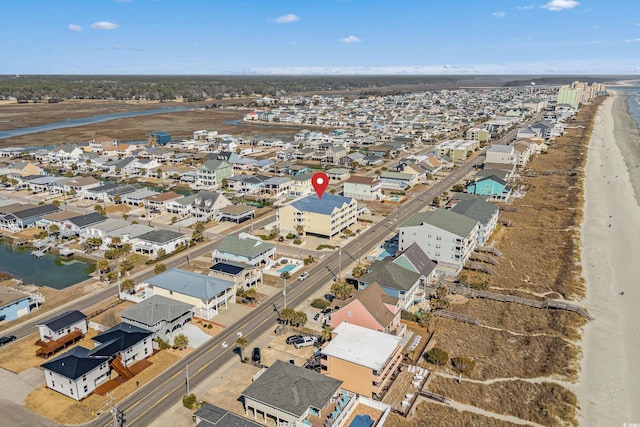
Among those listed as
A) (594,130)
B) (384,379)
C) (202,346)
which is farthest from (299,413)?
(594,130)

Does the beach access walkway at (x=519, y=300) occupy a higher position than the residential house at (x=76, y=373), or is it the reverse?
the residential house at (x=76, y=373)

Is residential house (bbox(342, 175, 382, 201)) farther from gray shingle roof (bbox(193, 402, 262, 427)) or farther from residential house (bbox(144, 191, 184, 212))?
gray shingle roof (bbox(193, 402, 262, 427))

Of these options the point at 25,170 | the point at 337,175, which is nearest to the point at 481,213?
the point at 337,175

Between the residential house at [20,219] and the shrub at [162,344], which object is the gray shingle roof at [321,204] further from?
the residential house at [20,219]

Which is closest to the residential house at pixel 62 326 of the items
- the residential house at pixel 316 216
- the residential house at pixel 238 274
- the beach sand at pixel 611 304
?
the residential house at pixel 238 274

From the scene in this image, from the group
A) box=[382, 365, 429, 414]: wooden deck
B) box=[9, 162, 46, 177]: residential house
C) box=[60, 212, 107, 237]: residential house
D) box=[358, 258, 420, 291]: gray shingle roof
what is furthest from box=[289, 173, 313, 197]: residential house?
box=[9, 162, 46, 177]: residential house

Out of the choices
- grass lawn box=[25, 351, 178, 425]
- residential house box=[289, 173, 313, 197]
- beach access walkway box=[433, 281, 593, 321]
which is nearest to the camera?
grass lawn box=[25, 351, 178, 425]

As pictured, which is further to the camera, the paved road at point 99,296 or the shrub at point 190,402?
the paved road at point 99,296

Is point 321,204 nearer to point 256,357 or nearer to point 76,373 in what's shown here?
point 256,357
